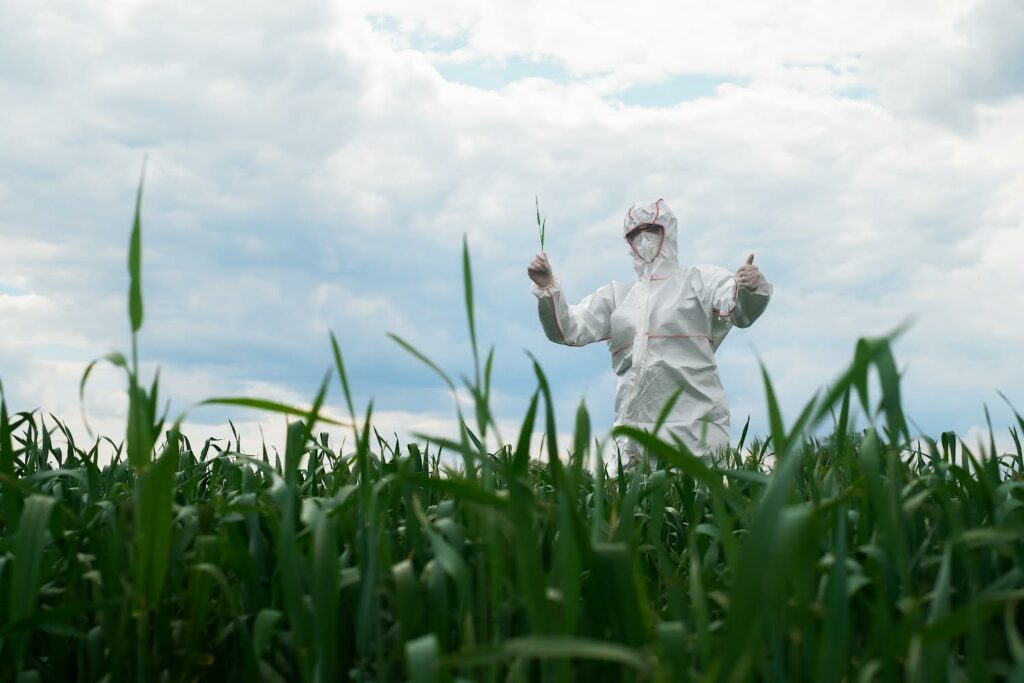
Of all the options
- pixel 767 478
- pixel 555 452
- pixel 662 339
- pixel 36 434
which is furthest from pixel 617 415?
pixel 555 452

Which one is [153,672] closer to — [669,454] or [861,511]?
[669,454]

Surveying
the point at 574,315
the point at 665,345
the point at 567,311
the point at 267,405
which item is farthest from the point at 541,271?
the point at 267,405

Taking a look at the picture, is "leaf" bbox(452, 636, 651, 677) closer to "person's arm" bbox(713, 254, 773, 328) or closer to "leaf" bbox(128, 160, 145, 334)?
"leaf" bbox(128, 160, 145, 334)

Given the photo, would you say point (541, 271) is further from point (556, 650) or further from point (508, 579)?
point (556, 650)

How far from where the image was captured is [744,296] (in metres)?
5.23

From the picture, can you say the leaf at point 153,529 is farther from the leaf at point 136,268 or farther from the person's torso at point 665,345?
the person's torso at point 665,345

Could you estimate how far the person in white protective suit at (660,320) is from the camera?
17.7 ft

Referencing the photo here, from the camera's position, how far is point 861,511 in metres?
1.20

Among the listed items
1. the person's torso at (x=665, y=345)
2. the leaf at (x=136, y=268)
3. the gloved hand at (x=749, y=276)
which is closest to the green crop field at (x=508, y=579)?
the leaf at (x=136, y=268)

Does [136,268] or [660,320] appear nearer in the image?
[136,268]

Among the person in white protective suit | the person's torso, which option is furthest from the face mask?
the person's torso

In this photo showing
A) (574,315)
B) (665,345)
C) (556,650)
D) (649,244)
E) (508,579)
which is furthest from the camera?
(649,244)

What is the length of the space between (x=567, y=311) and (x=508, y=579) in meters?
4.66

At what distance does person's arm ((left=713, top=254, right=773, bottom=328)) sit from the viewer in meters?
5.14
